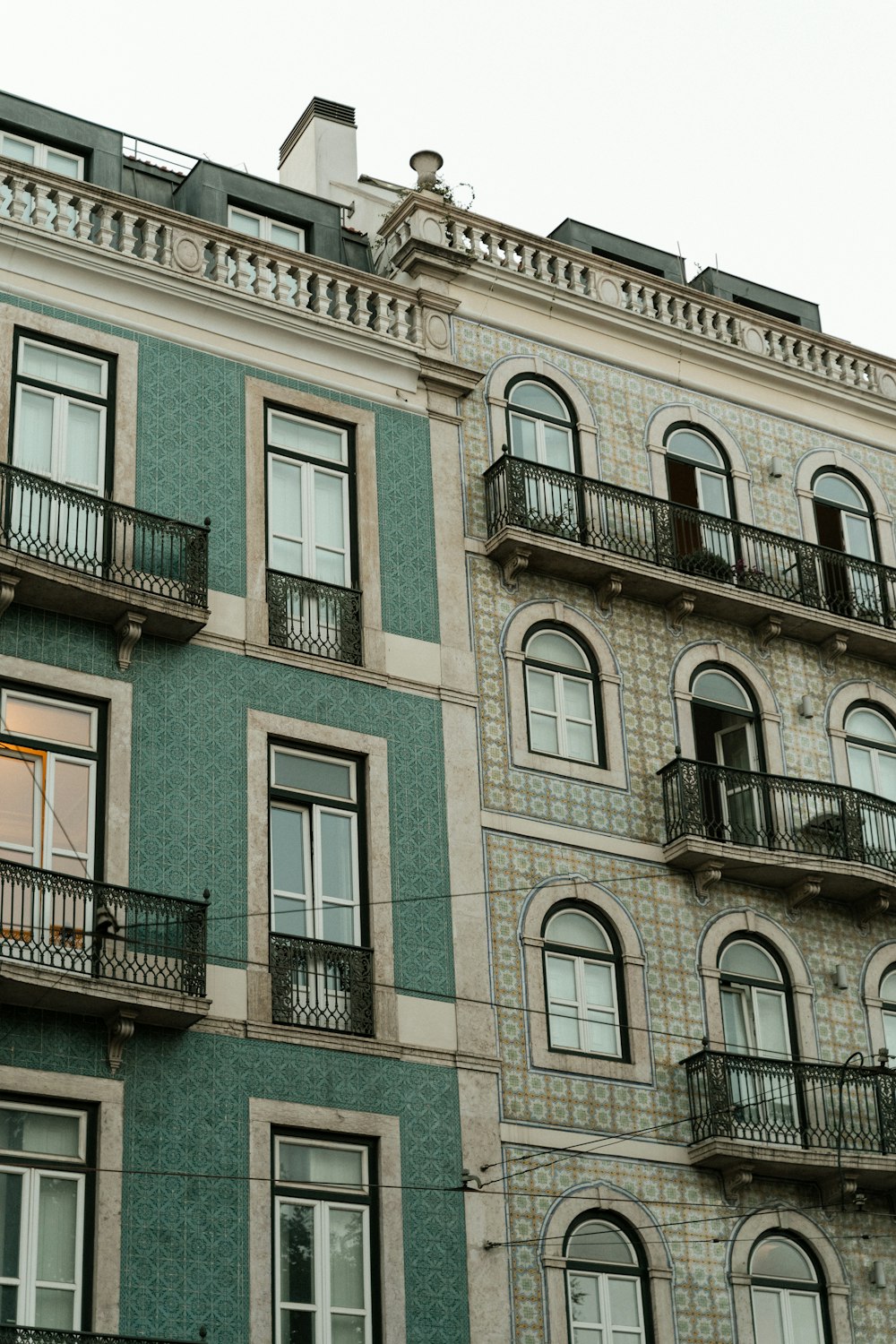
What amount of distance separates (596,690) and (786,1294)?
7253 millimetres

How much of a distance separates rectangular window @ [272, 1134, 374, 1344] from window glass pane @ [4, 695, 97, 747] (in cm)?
448

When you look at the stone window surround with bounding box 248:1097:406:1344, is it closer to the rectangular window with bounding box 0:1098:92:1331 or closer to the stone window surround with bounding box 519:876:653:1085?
the rectangular window with bounding box 0:1098:92:1331

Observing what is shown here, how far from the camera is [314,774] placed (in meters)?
23.0

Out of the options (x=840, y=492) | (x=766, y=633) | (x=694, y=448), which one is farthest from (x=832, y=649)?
(x=694, y=448)

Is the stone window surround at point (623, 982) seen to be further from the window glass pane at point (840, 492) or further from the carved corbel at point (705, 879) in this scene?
the window glass pane at point (840, 492)

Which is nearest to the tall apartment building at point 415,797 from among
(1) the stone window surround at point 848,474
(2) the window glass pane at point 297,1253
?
(2) the window glass pane at point 297,1253

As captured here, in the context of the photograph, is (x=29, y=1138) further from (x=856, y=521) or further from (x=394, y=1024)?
(x=856, y=521)

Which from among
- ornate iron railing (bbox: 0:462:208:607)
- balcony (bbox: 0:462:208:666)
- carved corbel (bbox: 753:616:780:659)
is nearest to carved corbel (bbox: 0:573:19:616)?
balcony (bbox: 0:462:208:666)

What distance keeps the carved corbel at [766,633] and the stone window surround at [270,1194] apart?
28.8 ft

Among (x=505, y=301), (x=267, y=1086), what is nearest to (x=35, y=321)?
(x=505, y=301)

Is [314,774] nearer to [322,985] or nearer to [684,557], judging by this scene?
[322,985]

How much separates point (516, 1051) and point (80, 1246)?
5432 mm

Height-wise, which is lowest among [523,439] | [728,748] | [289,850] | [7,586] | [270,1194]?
[270,1194]

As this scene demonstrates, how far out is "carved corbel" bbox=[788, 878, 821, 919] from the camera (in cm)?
2528
